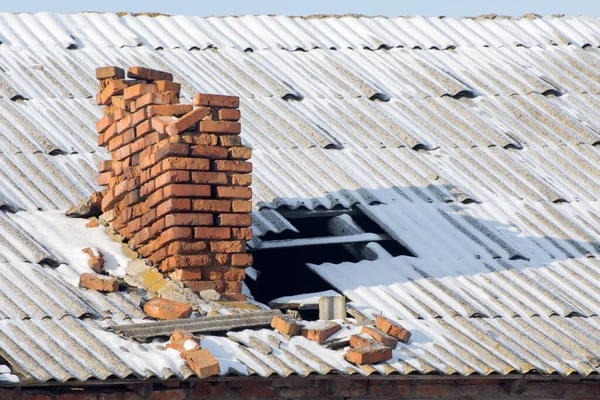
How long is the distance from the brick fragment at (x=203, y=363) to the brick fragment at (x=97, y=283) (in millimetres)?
1229

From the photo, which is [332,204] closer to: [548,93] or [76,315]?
[76,315]

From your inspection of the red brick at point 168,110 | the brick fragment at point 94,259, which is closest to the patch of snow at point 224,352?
the brick fragment at point 94,259

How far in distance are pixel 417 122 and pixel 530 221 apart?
1.78 m

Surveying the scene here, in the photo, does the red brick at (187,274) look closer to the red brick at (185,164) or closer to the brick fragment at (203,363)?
the red brick at (185,164)

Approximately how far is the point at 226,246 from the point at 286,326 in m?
0.91

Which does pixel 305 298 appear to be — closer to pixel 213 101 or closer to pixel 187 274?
pixel 187 274

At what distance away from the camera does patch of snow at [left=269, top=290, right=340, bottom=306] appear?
9.57 metres

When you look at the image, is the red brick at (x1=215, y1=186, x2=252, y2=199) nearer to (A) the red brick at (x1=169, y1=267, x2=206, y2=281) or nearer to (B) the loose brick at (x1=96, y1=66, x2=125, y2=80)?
(A) the red brick at (x1=169, y1=267, x2=206, y2=281)

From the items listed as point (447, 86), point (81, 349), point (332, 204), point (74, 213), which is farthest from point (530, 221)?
point (81, 349)

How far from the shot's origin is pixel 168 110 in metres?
9.86

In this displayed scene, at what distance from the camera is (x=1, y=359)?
7852 mm

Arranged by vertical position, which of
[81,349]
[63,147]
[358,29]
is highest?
[358,29]

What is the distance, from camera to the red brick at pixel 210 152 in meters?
9.56

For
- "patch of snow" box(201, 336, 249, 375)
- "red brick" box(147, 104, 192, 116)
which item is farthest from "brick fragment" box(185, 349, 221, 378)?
"red brick" box(147, 104, 192, 116)
